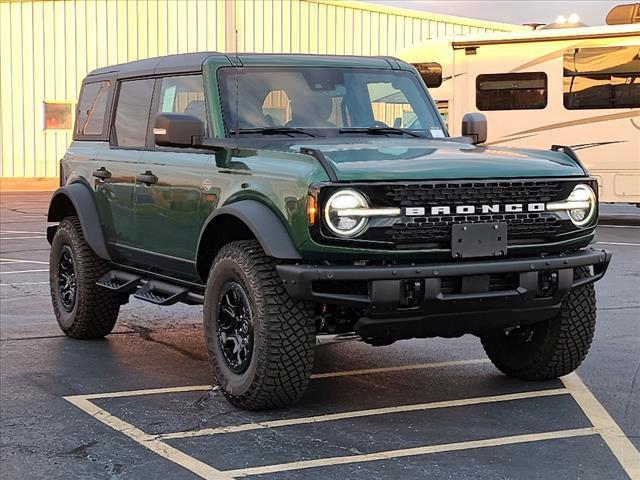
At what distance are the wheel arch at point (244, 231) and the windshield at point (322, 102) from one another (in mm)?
703

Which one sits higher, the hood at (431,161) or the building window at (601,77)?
the building window at (601,77)

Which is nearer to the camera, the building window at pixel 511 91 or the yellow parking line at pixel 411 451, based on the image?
the yellow parking line at pixel 411 451

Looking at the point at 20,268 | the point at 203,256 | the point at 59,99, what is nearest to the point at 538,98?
the point at 20,268

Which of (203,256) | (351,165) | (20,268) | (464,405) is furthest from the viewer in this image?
(20,268)

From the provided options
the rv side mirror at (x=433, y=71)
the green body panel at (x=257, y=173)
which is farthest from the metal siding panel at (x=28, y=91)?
the green body panel at (x=257, y=173)

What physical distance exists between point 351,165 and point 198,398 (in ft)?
5.75

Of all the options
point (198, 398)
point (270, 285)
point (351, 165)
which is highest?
point (351, 165)

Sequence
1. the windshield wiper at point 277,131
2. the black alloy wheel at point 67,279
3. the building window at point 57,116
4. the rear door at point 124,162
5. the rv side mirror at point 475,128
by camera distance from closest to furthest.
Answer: the windshield wiper at point 277,131, the rv side mirror at point 475,128, the rear door at point 124,162, the black alloy wheel at point 67,279, the building window at point 57,116

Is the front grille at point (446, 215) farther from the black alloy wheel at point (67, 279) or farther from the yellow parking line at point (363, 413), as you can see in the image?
the black alloy wheel at point (67, 279)

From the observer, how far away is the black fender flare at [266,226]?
5262 millimetres

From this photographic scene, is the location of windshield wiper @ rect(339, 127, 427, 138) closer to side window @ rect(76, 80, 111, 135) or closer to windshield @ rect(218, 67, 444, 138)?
windshield @ rect(218, 67, 444, 138)

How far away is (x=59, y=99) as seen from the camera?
1209 inches

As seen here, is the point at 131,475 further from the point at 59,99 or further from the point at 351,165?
the point at 59,99

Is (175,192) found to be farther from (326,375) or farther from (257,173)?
(326,375)
